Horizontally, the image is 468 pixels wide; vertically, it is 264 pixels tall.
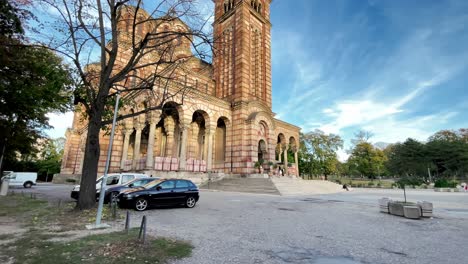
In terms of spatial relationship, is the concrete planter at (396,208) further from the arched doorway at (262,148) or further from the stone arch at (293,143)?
the stone arch at (293,143)

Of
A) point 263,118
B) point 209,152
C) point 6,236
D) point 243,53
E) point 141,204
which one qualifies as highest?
point 243,53

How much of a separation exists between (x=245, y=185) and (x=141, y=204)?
13751 mm

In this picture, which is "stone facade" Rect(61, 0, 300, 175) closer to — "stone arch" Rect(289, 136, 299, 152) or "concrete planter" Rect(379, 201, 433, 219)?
"stone arch" Rect(289, 136, 299, 152)

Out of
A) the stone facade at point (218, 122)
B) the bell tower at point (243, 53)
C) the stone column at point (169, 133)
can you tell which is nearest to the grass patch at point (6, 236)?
the stone facade at point (218, 122)

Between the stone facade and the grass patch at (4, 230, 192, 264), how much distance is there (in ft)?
56.7

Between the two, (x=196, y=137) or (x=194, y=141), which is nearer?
(x=194, y=141)

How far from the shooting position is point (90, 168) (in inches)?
370

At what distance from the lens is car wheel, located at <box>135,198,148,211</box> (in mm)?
10059

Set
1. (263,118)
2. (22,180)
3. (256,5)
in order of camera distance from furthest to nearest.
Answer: (256,5)
(263,118)
(22,180)

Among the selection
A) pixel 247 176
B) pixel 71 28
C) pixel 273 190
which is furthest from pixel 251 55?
pixel 71 28

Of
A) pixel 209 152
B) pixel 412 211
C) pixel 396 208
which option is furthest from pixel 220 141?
pixel 412 211

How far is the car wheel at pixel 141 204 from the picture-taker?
10.1 metres

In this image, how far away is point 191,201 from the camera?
1143cm

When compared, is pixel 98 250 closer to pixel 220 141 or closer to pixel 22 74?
pixel 22 74
